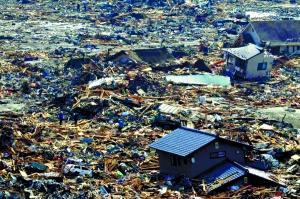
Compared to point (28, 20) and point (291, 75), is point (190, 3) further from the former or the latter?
point (291, 75)

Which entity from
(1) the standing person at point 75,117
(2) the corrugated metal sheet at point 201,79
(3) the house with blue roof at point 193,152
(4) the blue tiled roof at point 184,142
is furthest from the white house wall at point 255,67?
(4) the blue tiled roof at point 184,142

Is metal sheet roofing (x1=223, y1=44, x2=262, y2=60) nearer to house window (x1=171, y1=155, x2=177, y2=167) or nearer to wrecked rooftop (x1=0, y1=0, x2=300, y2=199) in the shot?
wrecked rooftop (x1=0, y1=0, x2=300, y2=199)

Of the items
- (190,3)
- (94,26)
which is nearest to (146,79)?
(94,26)

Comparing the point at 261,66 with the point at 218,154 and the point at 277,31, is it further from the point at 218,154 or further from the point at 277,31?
the point at 218,154

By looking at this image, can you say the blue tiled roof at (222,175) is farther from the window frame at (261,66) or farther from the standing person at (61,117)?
the window frame at (261,66)

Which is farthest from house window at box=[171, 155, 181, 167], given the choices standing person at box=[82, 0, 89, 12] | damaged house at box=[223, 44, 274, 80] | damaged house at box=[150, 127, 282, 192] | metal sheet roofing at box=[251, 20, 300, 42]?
standing person at box=[82, 0, 89, 12]
